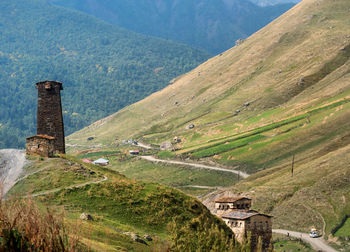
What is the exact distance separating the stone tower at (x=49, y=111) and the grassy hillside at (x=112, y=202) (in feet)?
27.6

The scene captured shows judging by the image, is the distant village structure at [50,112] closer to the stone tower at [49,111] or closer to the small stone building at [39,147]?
the stone tower at [49,111]

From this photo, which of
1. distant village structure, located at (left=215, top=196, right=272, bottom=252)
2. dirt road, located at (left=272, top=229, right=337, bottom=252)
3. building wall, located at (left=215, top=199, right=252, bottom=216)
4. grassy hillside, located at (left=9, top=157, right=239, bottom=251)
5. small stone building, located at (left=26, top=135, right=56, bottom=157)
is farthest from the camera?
dirt road, located at (left=272, top=229, right=337, bottom=252)

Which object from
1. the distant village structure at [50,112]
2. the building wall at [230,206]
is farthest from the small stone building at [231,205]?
the distant village structure at [50,112]

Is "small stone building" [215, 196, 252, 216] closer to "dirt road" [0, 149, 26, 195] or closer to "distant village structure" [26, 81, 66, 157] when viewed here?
"distant village structure" [26, 81, 66, 157]

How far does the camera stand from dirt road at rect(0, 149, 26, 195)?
40.8 m

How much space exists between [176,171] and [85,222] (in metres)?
118

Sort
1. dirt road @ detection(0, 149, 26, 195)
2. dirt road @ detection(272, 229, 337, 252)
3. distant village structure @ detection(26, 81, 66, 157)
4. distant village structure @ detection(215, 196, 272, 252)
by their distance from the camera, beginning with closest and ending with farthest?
1. dirt road @ detection(0, 149, 26, 195)
2. distant village structure @ detection(26, 81, 66, 157)
3. distant village structure @ detection(215, 196, 272, 252)
4. dirt road @ detection(272, 229, 337, 252)

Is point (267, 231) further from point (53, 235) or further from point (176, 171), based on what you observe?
point (176, 171)

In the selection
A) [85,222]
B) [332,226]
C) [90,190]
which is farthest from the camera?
[332,226]

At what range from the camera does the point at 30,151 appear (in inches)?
1887

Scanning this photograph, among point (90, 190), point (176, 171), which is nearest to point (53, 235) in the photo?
point (90, 190)

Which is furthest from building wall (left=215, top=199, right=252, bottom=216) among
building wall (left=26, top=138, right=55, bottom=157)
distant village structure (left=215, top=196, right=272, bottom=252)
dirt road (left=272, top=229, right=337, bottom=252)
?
building wall (left=26, top=138, right=55, bottom=157)

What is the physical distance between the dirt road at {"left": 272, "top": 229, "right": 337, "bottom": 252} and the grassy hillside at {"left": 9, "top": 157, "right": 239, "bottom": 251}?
34.6 meters

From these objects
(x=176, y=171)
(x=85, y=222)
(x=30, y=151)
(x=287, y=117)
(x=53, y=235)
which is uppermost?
(x=287, y=117)
